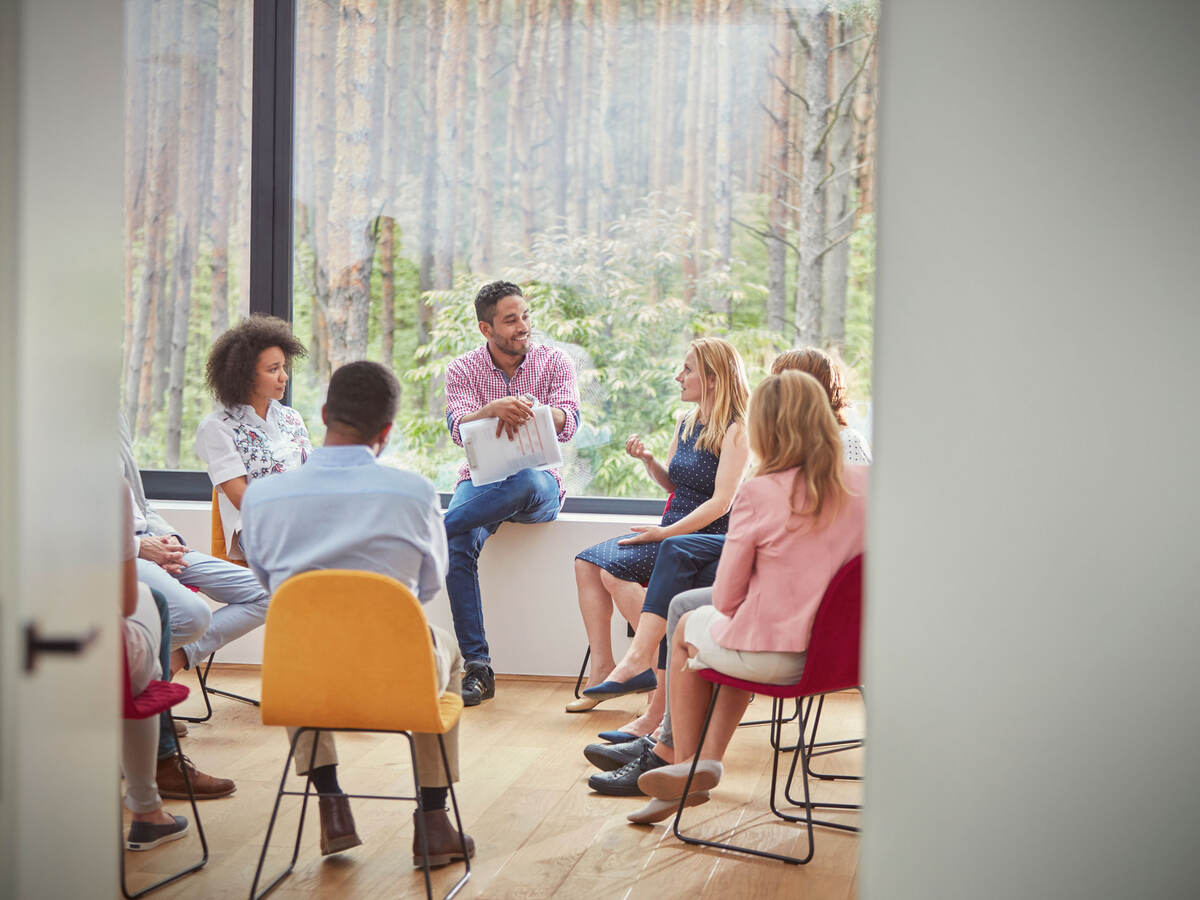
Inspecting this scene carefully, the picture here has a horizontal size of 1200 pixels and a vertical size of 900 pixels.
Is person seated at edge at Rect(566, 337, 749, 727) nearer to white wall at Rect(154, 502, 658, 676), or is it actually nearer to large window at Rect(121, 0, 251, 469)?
white wall at Rect(154, 502, 658, 676)

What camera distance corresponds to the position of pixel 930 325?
165 centimetres

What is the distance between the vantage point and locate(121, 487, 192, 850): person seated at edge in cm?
250

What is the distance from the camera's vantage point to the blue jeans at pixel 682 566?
3.62 meters

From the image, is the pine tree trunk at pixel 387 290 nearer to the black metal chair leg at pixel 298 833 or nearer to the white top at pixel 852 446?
the white top at pixel 852 446

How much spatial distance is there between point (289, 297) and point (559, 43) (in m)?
1.66

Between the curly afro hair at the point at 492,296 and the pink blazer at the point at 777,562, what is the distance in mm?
2033

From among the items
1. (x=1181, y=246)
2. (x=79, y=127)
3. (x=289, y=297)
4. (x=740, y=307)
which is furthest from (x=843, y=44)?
(x=79, y=127)

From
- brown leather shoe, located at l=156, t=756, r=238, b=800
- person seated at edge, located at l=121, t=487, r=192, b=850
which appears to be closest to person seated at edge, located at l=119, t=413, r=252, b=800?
brown leather shoe, located at l=156, t=756, r=238, b=800

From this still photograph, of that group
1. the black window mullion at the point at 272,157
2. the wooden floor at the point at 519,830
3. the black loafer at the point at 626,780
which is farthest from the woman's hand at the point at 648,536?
the black window mullion at the point at 272,157

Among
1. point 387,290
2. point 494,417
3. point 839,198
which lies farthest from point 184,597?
point 839,198

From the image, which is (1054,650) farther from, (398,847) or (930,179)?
(398,847)

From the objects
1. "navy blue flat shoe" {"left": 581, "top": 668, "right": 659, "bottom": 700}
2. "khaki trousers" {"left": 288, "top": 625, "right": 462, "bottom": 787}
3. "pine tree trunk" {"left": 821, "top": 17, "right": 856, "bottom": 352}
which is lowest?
"navy blue flat shoe" {"left": 581, "top": 668, "right": 659, "bottom": 700}

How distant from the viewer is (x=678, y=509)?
3998mm

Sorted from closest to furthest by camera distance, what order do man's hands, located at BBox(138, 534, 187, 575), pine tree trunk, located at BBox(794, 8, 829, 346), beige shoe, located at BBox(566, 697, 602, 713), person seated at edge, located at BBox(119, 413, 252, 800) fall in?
person seated at edge, located at BBox(119, 413, 252, 800) < man's hands, located at BBox(138, 534, 187, 575) < beige shoe, located at BBox(566, 697, 602, 713) < pine tree trunk, located at BBox(794, 8, 829, 346)
